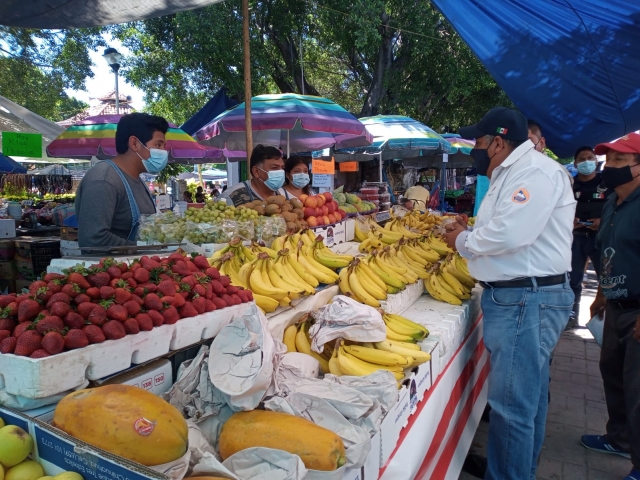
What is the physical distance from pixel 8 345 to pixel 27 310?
125 millimetres

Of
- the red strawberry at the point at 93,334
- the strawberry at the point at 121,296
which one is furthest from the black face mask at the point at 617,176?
the red strawberry at the point at 93,334

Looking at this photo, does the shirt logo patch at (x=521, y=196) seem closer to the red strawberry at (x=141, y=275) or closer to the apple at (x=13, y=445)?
the red strawberry at (x=141, y=275)

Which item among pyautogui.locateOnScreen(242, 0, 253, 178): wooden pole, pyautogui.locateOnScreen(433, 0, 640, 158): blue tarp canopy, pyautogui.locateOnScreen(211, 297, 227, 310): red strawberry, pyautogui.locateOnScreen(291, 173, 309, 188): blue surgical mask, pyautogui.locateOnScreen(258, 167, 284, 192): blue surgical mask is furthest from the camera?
pyautogui.locateOnScreen(291, 173, 309, 188): blue surgical mask

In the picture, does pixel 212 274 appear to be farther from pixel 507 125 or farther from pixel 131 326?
pixel 507 125

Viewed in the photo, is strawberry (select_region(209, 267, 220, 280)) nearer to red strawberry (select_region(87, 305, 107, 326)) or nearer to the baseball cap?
red strawberry (select_region(87, 305, 107, 326))

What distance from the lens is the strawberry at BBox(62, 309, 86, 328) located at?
4.70 feet

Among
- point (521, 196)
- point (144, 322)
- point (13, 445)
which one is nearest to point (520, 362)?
point (521, 196)

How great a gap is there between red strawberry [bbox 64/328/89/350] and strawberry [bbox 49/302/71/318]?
8 cm

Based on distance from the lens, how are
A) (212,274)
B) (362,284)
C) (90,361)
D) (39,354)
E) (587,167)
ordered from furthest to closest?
(587,167), (362,284), (212,274), (90,361), (39,354)

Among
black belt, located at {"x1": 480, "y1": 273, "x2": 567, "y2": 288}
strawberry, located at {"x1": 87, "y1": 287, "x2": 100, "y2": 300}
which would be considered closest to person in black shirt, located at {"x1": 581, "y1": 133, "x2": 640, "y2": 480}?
black belt, located at {"x1": 480, "y1": 273, "x2": 567, "y2": 288}

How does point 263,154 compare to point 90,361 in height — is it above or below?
above

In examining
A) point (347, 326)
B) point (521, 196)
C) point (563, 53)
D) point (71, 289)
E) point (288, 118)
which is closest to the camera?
point (71, 289)

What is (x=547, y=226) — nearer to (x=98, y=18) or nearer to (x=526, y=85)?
(x=526, y=85)

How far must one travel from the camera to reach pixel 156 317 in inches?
63.8
